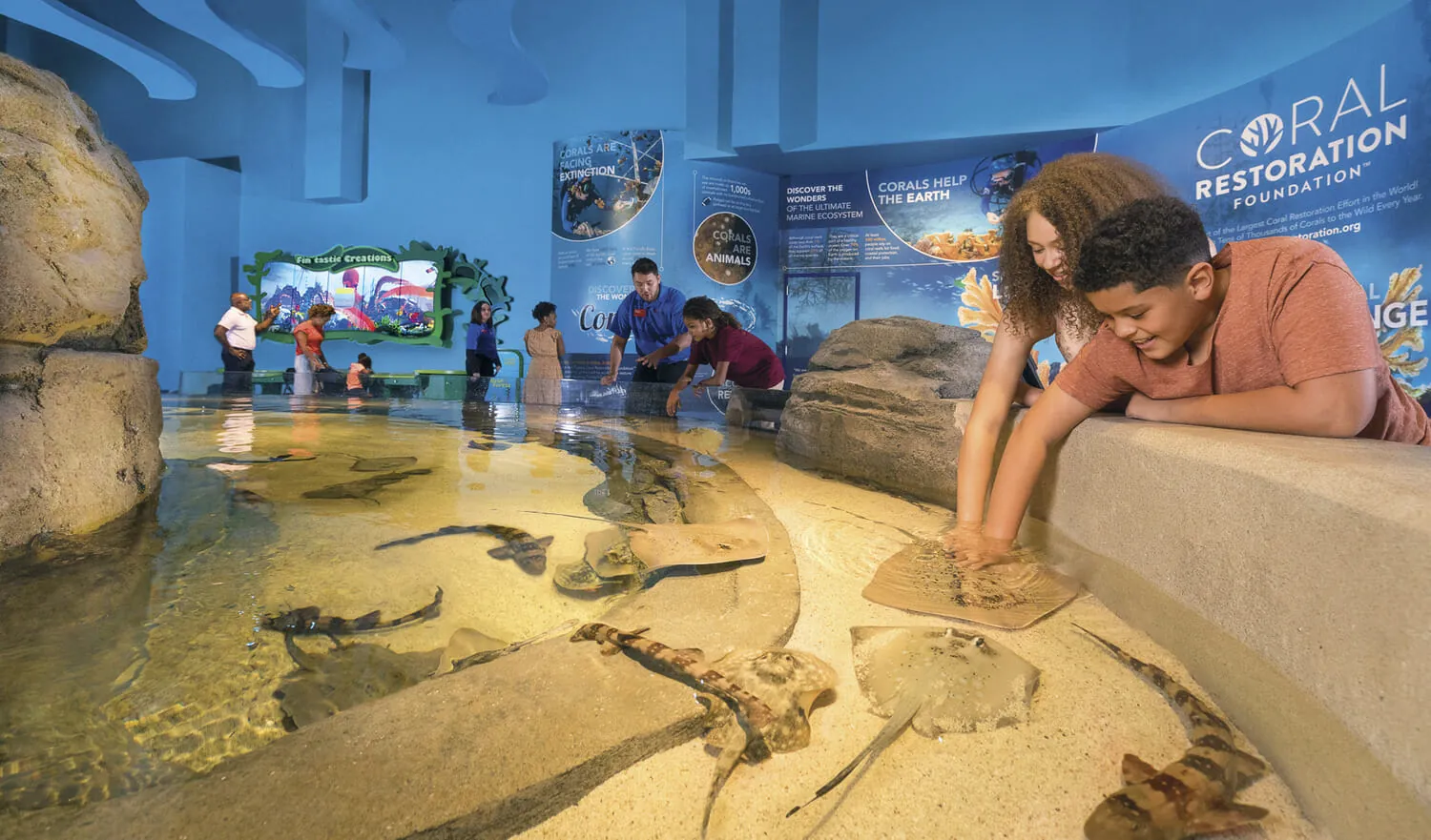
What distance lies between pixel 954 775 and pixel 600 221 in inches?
367

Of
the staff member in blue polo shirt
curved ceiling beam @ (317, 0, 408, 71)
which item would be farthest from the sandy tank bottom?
curved ceiling beam @ (317, 0, 408, 71)

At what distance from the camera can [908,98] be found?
8.34 m

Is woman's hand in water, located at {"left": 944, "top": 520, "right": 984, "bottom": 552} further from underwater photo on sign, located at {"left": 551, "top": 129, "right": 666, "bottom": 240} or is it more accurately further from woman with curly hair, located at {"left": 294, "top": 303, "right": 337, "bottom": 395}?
woman with curly hair, located at {"left": 294, "top": 303, "right": 337, "bottom": 395}

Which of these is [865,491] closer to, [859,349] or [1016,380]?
[1016,380]

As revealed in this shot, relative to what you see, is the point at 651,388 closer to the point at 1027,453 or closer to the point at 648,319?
the point at 648,319

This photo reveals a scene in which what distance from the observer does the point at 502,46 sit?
9.86 m

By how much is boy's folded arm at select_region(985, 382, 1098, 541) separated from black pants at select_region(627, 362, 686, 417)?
4853 mm

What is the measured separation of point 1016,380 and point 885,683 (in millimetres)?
1375

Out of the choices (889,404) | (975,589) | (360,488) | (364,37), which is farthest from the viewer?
(364,37)

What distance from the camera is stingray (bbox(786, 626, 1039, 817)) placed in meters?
1.11

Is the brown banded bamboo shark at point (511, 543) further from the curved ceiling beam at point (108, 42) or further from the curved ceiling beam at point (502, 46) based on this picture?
the curved ceiling beam at point (108, 42)

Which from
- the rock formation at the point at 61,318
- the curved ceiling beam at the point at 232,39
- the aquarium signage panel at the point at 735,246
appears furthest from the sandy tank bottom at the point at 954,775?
the curved ceiling beam at the point at 232,39

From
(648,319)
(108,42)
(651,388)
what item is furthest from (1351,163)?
(108,42)

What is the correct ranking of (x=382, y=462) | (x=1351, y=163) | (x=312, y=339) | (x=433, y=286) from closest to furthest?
(x=382, y=462) < (x=1351, y=163) < (x=312, y=339) < (x=433, y=286)
